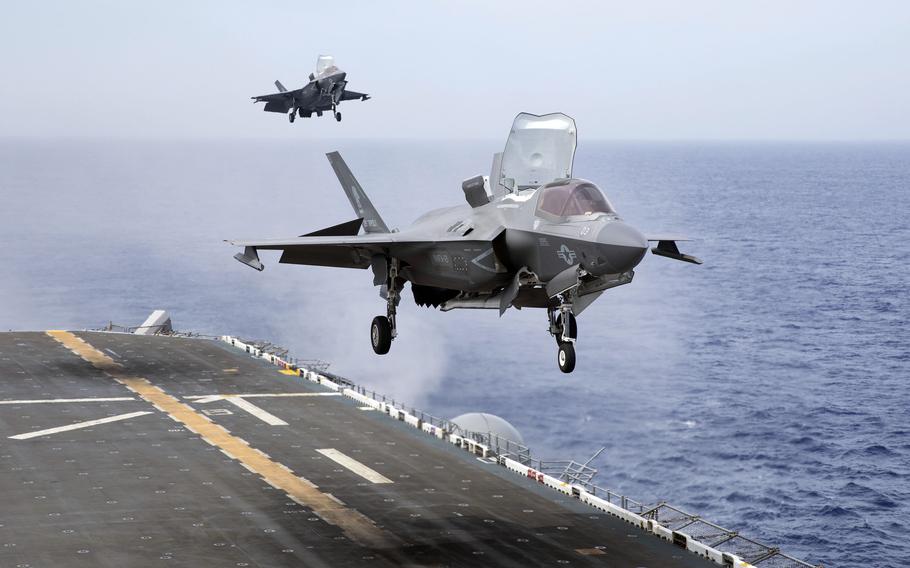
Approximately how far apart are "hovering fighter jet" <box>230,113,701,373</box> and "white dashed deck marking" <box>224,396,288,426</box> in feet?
72.7

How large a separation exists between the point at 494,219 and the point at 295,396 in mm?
36063

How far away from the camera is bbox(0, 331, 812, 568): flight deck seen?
1602 inches

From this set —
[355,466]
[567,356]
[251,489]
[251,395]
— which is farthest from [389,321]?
[251,395]

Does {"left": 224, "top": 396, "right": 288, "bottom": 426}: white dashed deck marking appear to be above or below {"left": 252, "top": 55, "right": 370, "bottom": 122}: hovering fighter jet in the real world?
below

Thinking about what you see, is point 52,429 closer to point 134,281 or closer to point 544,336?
point 544,336

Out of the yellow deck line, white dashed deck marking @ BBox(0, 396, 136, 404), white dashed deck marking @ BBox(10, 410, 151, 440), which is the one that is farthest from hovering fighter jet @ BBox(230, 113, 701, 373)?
white dashed deck marking @ BBox(0, 396, 136, 404)

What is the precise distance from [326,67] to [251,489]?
3050 cm

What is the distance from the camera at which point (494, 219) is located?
110 ft

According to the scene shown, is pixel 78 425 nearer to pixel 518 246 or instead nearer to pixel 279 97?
pixel 279 97

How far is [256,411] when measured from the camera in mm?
62406

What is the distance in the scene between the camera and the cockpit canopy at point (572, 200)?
102 feet

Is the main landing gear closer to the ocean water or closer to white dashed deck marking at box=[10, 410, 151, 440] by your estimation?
white dashed deck marking at box=[10, 410, 151, 440]

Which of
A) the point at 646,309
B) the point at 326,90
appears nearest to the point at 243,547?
the point at 326,90

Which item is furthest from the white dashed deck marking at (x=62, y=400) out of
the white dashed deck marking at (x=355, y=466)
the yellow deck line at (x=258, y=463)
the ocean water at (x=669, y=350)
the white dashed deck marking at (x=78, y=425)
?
the ocean water at (x=669, y=350)
